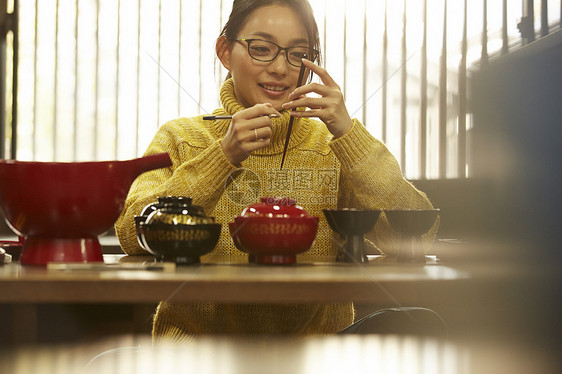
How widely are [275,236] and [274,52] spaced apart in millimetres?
694

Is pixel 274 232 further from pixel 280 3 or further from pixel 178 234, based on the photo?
pixel 280 3

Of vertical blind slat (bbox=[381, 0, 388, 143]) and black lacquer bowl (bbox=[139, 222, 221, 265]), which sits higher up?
vertical blind slat (bbox=[381, 0, 388, 143])

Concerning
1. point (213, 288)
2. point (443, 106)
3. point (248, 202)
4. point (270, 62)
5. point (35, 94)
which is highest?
point (35, 94)

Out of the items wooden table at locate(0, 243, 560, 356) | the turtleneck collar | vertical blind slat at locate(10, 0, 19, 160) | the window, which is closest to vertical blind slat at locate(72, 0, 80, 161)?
the window

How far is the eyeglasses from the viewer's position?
142cm

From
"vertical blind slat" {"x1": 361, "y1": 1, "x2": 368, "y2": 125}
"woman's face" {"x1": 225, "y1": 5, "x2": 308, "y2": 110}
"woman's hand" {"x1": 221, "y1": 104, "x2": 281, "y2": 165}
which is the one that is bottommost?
"woman's hand" {"x1": 221, "y1": 104, "x2": 281, "y2": 165}

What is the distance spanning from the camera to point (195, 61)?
312cm

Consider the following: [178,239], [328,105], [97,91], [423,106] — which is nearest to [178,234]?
[178,239]

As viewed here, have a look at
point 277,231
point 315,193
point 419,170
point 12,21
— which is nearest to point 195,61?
point 12,21

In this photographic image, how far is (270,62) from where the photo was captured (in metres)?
1.46

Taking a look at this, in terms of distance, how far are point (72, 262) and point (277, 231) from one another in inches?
11.9

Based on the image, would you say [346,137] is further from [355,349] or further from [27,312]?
[27,312]

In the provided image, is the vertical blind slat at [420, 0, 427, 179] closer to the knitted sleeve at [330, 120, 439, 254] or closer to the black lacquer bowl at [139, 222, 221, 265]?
the knitted sleeve at [330, 120, 439, 254]

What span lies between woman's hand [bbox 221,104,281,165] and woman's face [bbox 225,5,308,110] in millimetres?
331
